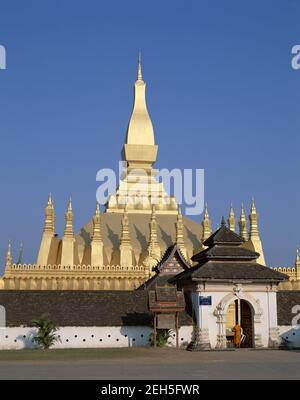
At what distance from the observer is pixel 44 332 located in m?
27.5

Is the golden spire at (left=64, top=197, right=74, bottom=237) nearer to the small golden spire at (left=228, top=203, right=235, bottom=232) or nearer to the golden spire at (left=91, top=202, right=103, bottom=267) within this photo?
the golden spire at (left=91, top=202, right=103, bottom=267)

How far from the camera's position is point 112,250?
175ft

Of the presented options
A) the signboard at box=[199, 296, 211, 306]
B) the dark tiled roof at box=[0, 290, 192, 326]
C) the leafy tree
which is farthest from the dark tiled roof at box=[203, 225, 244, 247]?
the leafy tree

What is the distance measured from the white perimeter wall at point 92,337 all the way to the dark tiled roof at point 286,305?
4675mm

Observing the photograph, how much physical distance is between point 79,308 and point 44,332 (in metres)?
2.49

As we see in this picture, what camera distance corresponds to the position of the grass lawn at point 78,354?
2254 centimetres

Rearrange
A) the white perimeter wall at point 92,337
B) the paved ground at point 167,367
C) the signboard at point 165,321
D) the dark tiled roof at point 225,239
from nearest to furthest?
→ 1. the paved ground at point 167,367
2. the signboard at point 165,321
3. the white perimeter wall at point 92,337
4. the dark tiled roof at point 225,239

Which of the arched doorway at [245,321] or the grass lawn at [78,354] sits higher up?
the arched doorway at [245,321]

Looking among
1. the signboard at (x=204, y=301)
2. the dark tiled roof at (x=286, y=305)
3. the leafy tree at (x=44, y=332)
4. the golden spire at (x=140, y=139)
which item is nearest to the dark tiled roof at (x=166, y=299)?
the signboard at (x=204, y=301)

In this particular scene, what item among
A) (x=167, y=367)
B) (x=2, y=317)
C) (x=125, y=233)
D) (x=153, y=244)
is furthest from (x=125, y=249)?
(x=167, y=367)

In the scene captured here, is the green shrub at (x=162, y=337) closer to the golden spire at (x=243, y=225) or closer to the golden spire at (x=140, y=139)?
the golden spire at (x=243, y=225)

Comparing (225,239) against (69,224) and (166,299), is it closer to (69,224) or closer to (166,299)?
(166,299)

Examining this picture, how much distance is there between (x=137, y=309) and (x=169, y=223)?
94.3 feet
